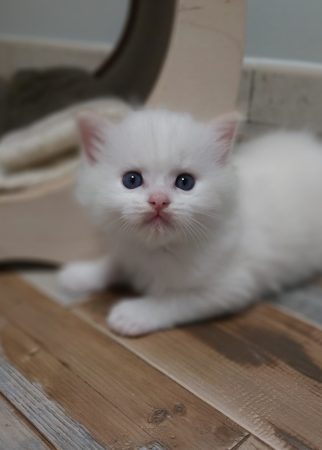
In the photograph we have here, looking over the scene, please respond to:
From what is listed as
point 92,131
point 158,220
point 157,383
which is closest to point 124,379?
point 157,383

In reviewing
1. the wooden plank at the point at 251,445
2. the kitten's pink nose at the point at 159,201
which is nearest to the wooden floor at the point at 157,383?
the wooden plank at the point at 251,445

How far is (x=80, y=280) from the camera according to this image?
1.10 meters

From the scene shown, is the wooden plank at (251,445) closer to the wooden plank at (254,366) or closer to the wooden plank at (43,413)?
the wooden plank at (254,366)

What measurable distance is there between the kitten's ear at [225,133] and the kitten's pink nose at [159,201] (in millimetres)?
162

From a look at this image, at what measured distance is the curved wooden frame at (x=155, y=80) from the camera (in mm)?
928

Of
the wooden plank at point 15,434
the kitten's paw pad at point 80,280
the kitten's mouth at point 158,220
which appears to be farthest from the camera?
the kitten's paw pad at point 80,280

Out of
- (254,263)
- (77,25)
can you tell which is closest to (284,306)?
(254,263)

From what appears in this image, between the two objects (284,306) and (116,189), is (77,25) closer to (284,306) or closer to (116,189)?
(116,189)

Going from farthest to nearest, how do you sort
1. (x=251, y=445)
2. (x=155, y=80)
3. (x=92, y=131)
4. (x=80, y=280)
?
(x=155, y=80) → (x=80, y=280) → (x=92, y=131) → (x=251, y=445)

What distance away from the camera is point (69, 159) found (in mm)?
1216

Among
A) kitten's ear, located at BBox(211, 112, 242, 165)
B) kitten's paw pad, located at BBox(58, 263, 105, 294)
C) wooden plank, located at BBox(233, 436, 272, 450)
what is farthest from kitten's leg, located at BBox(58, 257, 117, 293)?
wooden plank, located at BBox(233, 436, 272, 450)

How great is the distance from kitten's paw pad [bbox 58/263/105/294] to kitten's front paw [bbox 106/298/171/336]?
0.50 feet

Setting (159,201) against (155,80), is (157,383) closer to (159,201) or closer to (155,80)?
(159,201)

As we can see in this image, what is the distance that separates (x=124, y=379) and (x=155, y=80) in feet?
2.54
